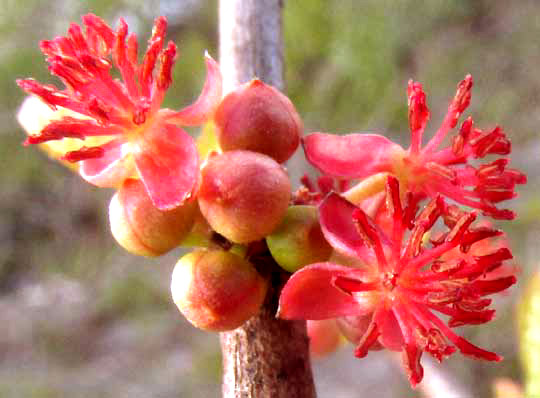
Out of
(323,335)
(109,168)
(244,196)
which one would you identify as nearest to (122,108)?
(109,168)

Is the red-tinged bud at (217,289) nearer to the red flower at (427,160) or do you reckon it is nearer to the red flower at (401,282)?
the red flower at (401,282)

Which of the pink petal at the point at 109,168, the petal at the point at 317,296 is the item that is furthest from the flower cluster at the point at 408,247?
the pink petal at the point at 109,168

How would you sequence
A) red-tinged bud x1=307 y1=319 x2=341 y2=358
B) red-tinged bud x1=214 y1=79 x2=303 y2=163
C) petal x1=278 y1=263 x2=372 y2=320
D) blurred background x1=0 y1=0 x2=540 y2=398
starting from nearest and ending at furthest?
petal x1=278 y1=263 x2=372 y2=320
red-tinged bud x1=214 y1=79 x2=303 y2=163
red-tinged bud x1=307 y1=319 x2=341 y2=358
blurred background x1=0 y1=0 x2=540 y2=398

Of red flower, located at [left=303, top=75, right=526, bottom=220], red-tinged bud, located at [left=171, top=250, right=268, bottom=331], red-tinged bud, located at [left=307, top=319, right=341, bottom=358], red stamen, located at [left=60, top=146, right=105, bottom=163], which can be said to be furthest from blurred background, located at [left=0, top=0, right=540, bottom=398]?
red stamen, located at [left=60, top=146, right=105, bottom=163]

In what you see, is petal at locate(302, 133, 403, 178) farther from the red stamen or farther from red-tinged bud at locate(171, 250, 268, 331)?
the red stamen

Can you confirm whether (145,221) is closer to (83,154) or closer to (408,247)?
(83,154)

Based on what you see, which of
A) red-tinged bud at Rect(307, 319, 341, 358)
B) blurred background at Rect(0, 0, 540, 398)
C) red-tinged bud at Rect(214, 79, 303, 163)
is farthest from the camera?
blurred background at Rect(0, 0, 540, 398)
